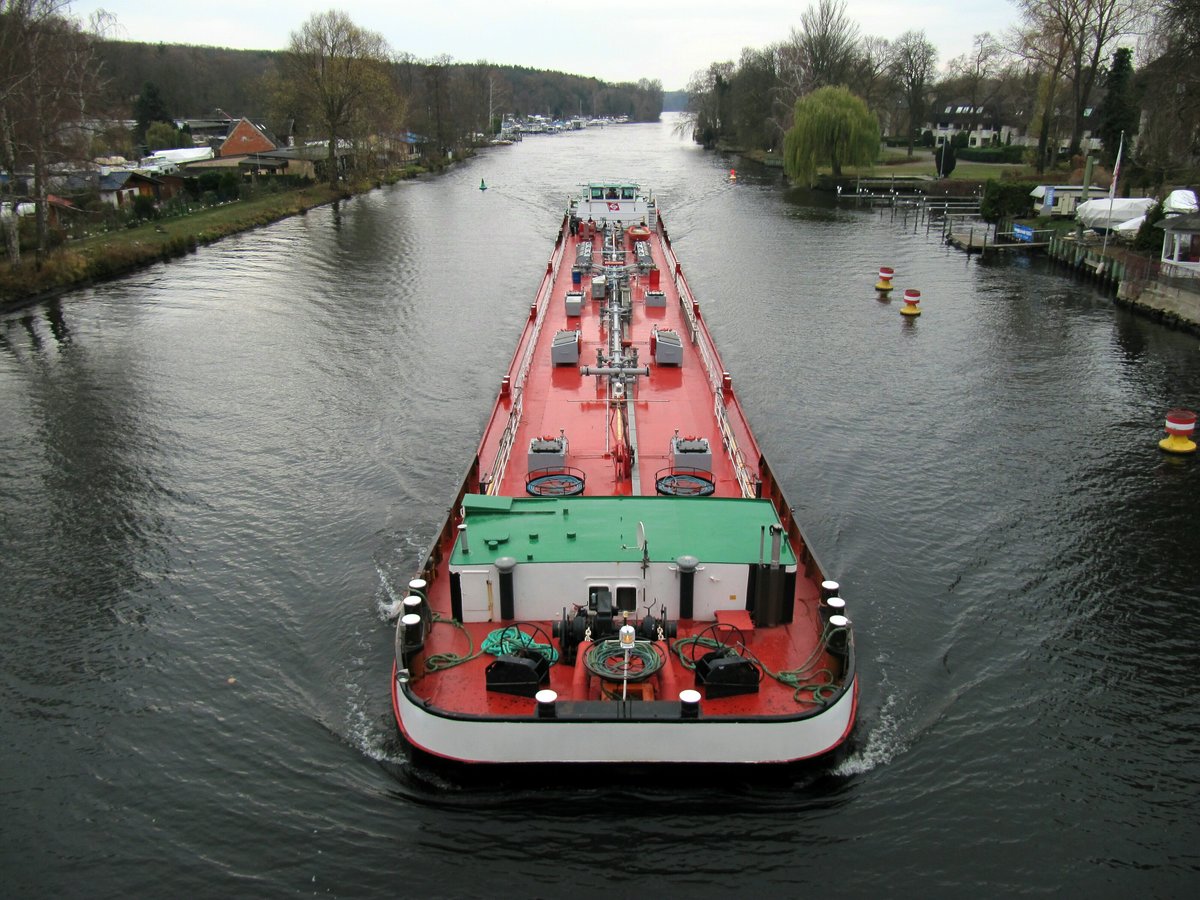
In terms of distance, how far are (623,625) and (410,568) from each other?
8255 mm

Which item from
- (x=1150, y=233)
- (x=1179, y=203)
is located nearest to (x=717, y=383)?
(x=1150, y=233)

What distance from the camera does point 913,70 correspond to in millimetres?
127000

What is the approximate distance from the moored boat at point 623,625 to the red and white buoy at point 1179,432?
1573 centimetres

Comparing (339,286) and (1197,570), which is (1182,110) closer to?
(1197,570)

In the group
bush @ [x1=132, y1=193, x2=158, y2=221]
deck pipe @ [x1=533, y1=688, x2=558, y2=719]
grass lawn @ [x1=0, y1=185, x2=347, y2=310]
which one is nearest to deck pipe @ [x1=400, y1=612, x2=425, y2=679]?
deck pipe @ [x1=533, y1=688, x2=558, y2=719]

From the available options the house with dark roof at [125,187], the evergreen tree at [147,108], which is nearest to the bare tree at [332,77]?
the house with dark roof at [125,187]

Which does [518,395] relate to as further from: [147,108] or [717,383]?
[147,108]

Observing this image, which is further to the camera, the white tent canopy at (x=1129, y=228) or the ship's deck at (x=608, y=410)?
the white tent canopy at (x=1129, y=228)

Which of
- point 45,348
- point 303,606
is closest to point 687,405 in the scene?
point 303,606

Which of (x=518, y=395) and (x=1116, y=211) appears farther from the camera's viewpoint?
(x=1116, y=211)

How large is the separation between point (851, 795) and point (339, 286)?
1761 inches

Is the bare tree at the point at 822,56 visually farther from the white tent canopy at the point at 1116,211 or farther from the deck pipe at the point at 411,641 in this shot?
the deck pipe at the point at 411,641

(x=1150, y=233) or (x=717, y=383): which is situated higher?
(x=1150, y=233)

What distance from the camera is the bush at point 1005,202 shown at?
68.1m
